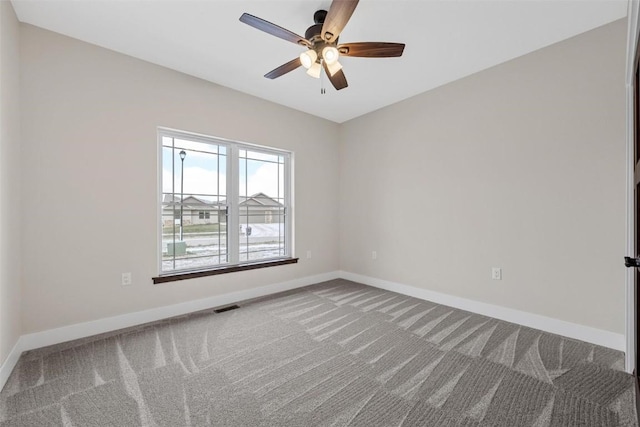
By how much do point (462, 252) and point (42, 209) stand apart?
419 cm

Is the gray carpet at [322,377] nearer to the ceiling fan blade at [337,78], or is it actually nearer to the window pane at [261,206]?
the window pane at [261,206]

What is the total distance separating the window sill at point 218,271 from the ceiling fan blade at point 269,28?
257 centimetres

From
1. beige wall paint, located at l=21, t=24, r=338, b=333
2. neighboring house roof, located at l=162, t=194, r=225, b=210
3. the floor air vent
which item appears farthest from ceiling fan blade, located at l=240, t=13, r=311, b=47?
the floor air vent

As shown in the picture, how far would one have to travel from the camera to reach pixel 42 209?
93.4 inches

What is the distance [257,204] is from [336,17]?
262 centimetres

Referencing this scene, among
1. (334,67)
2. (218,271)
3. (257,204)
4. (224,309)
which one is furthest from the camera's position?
(257,204)

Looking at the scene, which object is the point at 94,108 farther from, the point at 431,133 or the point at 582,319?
the point at 582,319

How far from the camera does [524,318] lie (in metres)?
2.78

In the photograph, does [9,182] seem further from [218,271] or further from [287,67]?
[287,67]

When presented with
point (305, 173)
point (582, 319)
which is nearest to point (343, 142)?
point (305, 173)

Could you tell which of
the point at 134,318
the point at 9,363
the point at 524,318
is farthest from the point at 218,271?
the point at 524,318

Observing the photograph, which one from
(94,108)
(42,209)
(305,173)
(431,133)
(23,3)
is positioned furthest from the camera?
(305,173)

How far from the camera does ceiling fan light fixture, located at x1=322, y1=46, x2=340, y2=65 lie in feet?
6.91

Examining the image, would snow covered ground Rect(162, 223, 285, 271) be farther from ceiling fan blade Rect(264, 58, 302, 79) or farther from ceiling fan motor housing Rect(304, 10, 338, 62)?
ceiling fan motor housing Rect(304, 10, 338, 62)
